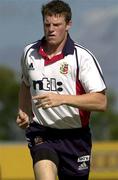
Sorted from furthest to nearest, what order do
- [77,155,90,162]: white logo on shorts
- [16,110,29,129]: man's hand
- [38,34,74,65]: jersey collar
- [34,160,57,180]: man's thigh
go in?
[77,155,90,162]: white logo on shorts → [16,110,29,129]: man's hand → [38,34,74,65]: jersey collar → [34,160,57,180]: man's thigh

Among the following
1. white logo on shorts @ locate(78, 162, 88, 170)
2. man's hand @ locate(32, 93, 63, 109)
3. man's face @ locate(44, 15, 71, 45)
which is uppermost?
man's face @ locate(44, 15, 71, 45)

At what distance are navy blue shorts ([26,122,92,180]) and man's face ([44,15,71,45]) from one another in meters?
0.82

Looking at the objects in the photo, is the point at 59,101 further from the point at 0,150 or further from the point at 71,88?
the point at 0,150

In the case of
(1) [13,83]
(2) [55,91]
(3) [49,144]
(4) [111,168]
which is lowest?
(1) [13,83]

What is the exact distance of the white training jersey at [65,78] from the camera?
27.2ft

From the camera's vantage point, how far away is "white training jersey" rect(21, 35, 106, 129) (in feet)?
27.2

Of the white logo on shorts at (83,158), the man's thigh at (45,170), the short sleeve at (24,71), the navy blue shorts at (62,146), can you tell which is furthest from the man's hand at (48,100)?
the white logo on shorts at (83,158)

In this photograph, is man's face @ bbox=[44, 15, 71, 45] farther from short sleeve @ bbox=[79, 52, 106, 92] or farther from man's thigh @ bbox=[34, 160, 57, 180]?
man's thigh @ bbox=[34, 160, 57, 180]

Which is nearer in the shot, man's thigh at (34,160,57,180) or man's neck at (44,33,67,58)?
man's thigh at (34,160,57,180)

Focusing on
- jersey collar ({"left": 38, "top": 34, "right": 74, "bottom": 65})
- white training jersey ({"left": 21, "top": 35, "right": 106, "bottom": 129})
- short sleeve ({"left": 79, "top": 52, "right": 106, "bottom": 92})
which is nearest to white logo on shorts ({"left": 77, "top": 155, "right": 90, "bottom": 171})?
white training jersey ({"left": 21, "top": 35, "right": 106, "bottom": 129})

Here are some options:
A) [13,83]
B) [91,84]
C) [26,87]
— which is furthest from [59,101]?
[13,83]

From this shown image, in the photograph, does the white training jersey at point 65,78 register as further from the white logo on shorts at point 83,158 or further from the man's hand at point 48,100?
the man's hand at point 48,100

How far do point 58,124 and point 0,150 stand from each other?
11.2 meters

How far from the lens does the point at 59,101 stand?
7.72 metres
